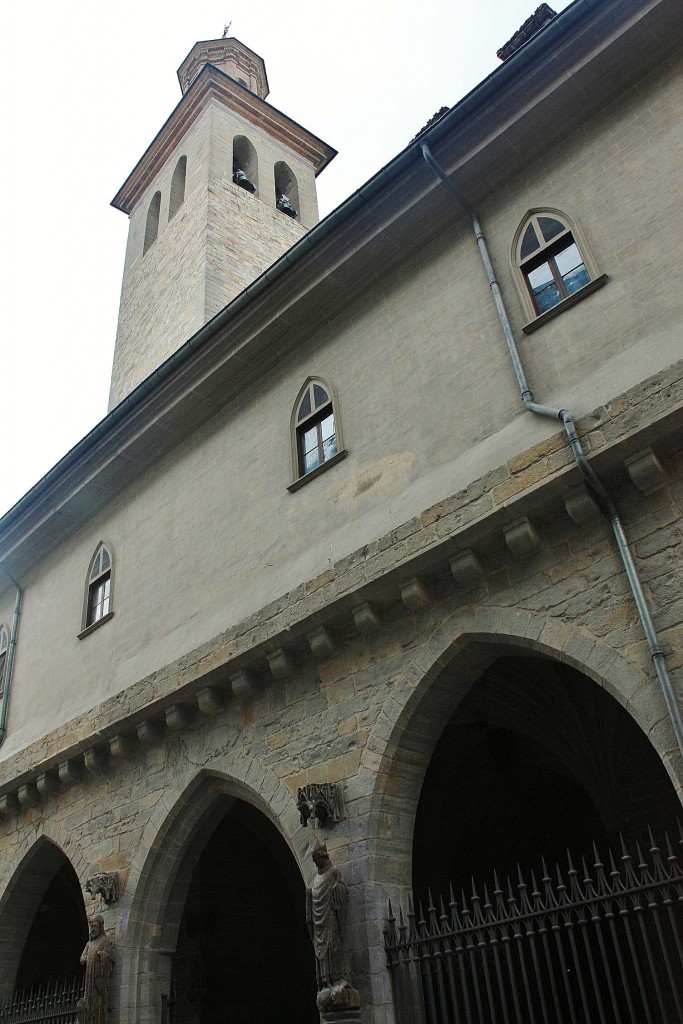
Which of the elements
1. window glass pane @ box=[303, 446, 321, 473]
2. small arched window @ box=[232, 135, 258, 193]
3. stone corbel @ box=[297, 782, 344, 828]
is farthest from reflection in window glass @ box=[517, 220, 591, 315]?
small arched window @ box=[232, 135, 258, 193]

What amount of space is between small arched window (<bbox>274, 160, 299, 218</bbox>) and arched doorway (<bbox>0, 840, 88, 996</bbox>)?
51.9 feet

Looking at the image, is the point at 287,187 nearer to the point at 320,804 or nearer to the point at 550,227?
the point at 550,227

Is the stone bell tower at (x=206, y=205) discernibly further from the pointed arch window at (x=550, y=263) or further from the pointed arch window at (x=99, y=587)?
the pointed arch window at (x=550, y=263)

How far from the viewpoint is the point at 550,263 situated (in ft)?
27.3

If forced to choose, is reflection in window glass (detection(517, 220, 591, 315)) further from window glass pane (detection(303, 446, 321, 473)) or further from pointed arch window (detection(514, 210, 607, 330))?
window glass pane (detection(303, 446, 321, 473))

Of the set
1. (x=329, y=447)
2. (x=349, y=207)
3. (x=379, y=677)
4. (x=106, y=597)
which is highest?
(x=349, y=207)

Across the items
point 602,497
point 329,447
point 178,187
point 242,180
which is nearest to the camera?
point 602,497

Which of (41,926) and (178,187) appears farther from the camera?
(178,187)

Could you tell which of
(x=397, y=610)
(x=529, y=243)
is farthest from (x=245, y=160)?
(x=397, y=610)

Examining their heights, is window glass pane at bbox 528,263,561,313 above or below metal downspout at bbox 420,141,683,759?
above

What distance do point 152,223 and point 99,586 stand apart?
13177 millimetres

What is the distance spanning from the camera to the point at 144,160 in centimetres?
2309

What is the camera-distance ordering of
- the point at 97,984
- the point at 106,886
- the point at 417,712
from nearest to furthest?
the point at 417,712, the point at 97,984, the point at 106,886

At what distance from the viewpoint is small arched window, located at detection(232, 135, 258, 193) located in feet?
69.9
